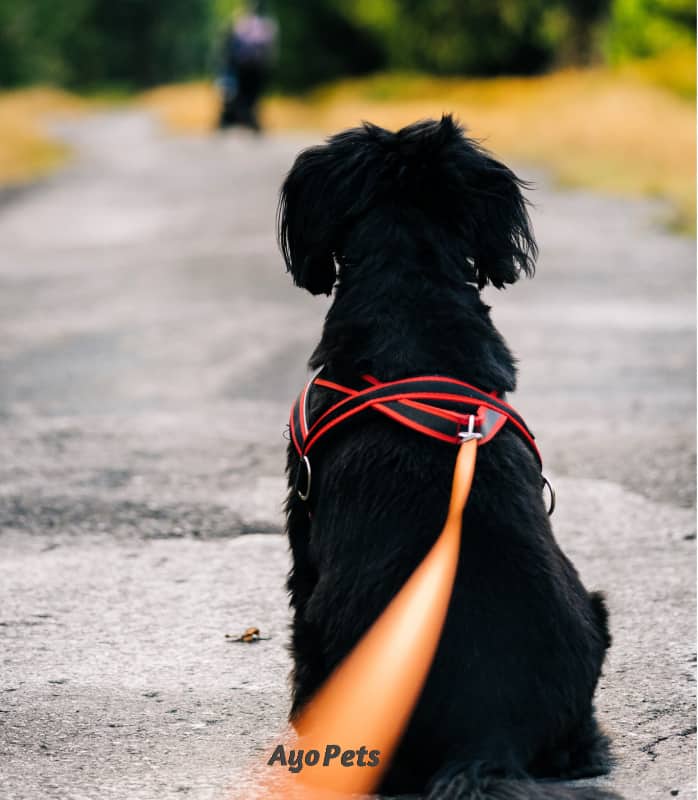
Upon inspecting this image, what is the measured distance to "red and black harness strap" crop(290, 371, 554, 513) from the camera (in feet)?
9.80

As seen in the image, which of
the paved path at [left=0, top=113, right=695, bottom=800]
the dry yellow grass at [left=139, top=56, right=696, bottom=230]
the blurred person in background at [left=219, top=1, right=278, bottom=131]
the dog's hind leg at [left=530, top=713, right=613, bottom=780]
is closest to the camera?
the dog's hind leg at [left=530, top=713, right=613, bottom=780]

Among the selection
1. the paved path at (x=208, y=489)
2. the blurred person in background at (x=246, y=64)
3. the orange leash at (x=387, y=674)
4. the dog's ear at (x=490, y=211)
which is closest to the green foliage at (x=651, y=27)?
the blurred person in background at (x=246, y=64)

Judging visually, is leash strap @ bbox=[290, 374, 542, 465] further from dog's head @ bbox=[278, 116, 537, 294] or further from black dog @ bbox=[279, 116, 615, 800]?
dog's head @ bbox=[278, 116, 537, 294]

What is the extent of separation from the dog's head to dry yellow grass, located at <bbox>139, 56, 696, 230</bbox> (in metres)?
7.71

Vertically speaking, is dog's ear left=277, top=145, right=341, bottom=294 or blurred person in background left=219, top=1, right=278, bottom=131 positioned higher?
dog's ear left=277, top=145, right=341, bottom=294

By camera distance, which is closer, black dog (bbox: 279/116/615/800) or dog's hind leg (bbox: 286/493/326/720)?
black dog (bbox: 279/116/615/800)

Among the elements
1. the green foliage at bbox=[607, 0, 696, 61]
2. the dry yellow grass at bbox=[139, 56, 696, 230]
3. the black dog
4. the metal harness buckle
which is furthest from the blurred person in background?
the metal harness buckle

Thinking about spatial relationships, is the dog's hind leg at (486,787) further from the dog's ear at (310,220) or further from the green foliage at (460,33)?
the green foliage at (460,33)

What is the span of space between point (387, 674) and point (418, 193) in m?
1.13

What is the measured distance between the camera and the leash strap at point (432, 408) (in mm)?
2988

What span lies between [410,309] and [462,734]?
97 cm

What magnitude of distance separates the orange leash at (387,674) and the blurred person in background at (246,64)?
865 inches

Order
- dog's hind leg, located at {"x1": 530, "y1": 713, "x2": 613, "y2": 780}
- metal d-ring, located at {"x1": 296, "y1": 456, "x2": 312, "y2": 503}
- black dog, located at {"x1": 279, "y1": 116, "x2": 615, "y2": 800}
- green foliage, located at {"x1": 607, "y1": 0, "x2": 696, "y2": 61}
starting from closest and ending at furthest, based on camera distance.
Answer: black dog, located at {"x1": 279, "y1": 116, "x2": 615, "y2": 800}, dog's hind leg, located at {"x1": 530, "y1": 713, "x2": 613, "y2": 780}, metal d-ring, located at {"x1": 296, "y1": 456, "x2": 312, "y2": 503}, green foliage, located at {"x1": 607, "y1": 0, "x2": 696, "y2": 61}

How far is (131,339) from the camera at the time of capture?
29.1 ft
